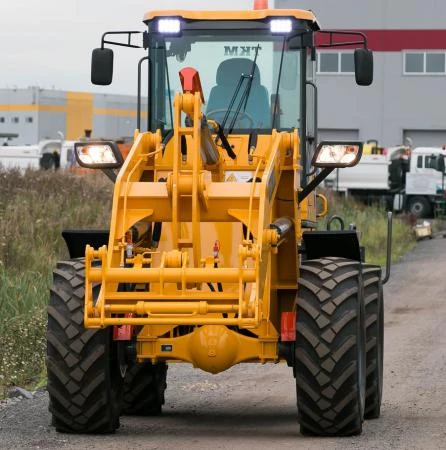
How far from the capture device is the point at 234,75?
11.1 meters

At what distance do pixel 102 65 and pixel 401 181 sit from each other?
3777 cm

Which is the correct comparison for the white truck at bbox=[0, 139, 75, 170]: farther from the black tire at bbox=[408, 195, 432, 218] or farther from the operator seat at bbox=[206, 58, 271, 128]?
the operator seat at bbox=[206, 58, 271, 128]

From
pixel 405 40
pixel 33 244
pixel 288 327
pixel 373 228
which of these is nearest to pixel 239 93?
pixel 288 327

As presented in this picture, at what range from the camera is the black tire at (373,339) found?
10141 millimetres

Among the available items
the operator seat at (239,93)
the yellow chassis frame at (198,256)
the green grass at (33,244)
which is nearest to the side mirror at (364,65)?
the operator seat at (239,93)

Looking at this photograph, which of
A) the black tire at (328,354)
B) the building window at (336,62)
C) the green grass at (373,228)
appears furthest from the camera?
the building window at (336,62)

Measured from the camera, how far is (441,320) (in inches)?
736

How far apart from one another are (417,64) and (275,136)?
56734 millimetres

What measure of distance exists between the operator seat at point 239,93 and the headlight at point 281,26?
1.03ft

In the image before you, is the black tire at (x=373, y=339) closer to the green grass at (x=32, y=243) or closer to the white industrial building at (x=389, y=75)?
the green grass at (x=32, y=243)

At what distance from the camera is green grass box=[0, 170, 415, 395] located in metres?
12.9

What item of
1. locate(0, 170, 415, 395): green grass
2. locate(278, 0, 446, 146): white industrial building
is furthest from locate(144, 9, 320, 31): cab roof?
locate(278, 0, 446, 146): white industrial building

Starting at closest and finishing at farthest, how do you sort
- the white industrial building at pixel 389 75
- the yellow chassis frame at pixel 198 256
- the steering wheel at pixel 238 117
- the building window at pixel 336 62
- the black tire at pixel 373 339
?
the yellow chassis frame at pixel 198 256
the black tire at pixel 373 339
the steering wheel at pixel 238 117
the white industrial building at pixel 389 75
the building window at pixel 336 62

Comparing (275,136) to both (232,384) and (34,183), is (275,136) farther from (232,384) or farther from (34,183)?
(34,183)
